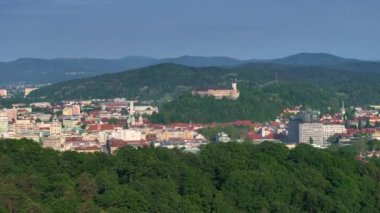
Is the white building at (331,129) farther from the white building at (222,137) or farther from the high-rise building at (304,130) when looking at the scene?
the white building at (222,137)

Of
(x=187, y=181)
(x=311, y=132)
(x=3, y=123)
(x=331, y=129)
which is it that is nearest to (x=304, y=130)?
(x=311, y=132)

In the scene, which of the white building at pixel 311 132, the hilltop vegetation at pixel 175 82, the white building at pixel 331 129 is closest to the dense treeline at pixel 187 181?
the white building at pixel 311 132

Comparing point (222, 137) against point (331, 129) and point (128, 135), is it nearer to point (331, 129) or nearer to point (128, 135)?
point (128, 135)

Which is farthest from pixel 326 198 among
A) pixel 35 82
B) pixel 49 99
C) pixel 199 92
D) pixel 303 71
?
pixel 35 82

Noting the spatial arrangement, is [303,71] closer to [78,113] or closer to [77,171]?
[78,113]

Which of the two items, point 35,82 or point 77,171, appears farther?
point 35,82

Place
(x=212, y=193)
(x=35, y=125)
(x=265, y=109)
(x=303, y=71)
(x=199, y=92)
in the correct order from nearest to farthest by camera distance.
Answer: (x=212, y=193) → (x=35, y=125) → (x=265, y=109) → (x=199, y=92) → (x=303, y=71)
